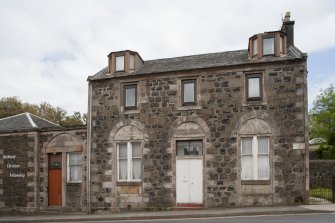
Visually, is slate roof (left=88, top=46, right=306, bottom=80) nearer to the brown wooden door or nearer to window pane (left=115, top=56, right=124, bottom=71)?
window pane (left=115, top=56, right=124, bottom=71)

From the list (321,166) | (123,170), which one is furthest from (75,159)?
(321,166)

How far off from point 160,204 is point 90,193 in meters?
4.03

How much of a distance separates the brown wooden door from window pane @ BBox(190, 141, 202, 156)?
7759 mm

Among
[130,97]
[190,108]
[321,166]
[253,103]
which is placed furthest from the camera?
[321,166]

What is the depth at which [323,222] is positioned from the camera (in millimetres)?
14023

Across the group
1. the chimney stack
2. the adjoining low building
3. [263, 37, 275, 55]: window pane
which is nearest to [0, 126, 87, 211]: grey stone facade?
the adjoining low building

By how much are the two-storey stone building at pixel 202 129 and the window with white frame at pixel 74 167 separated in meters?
0.97

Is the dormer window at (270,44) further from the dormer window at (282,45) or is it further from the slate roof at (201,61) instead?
the slate roof at (201,61)

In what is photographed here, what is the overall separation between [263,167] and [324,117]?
143 feet

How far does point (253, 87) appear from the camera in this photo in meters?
20.8

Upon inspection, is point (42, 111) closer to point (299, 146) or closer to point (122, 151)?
point (122, 151)

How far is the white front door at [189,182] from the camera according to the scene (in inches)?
828

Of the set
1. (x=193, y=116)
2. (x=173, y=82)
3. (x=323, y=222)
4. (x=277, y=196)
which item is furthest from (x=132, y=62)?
(x=323, y=222)

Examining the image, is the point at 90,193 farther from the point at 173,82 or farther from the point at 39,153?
the point at 173,82
